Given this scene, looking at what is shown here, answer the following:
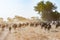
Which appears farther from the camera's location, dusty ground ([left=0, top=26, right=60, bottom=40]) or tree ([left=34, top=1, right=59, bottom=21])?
tree ([left=34, top=1, right=59, bottom=21])

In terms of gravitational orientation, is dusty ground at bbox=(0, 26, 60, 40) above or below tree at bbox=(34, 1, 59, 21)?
below

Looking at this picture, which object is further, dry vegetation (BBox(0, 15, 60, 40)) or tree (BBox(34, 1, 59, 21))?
tree (BBox(34, 1, 59, 21))

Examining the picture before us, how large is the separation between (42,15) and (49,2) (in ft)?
21.3

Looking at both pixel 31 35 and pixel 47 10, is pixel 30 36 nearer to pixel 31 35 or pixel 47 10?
pixel 31 35

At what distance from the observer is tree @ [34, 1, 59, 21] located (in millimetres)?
77875

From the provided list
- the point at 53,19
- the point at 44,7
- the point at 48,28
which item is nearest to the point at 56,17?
the point at 53,19

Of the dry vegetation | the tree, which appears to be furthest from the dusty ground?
Answer: the tree

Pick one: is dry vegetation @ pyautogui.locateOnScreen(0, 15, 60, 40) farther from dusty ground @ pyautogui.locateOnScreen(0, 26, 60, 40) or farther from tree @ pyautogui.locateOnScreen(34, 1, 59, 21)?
tree @ pyautogui.locateOnScreen(34, 1, 59, 21)

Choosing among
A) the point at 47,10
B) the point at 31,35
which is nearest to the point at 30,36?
the point at 31,35

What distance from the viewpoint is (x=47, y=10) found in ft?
263

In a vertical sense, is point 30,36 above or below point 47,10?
below

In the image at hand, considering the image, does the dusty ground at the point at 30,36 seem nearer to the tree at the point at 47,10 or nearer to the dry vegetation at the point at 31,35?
the dry vegetation at the point at 31,35

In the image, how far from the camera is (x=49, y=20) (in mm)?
77812

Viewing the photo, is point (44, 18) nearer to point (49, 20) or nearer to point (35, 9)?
point (49, 20)
